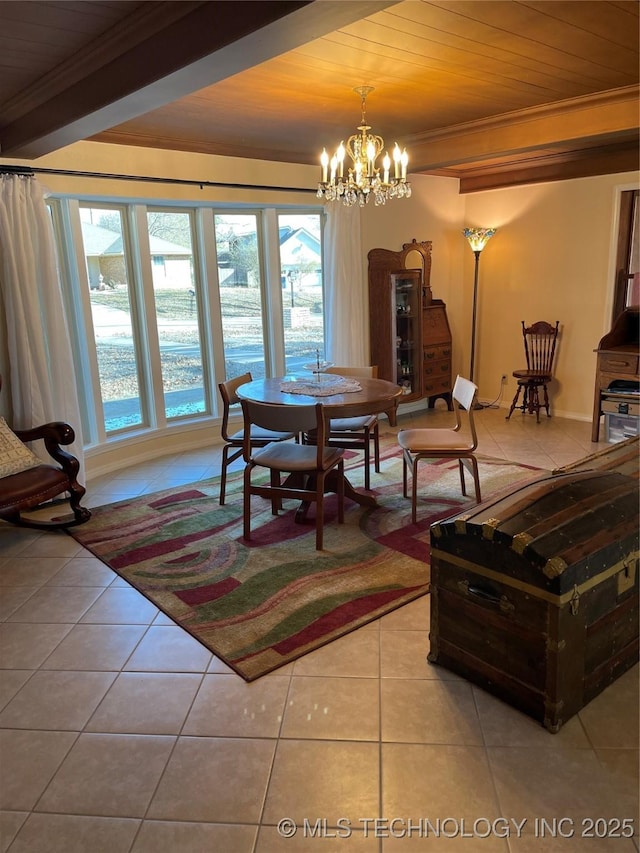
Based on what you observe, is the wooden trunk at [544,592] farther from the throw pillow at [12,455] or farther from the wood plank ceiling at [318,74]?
the throw pillow at [12,455]

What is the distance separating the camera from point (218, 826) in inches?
65.5

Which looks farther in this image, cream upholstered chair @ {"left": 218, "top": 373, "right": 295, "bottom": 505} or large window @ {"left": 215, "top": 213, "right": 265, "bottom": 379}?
large window @ {"left": 215, "top": 213, "right": 265, "bottom": 379}

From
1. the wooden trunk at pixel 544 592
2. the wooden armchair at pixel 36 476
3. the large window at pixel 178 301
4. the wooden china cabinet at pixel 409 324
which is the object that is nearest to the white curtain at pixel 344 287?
the wooden china cabinet at pixel 409 324

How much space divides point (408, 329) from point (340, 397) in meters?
2.80

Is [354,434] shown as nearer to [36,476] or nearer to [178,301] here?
[36,476]

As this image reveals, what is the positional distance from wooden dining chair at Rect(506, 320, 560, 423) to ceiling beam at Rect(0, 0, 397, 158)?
4.44 m

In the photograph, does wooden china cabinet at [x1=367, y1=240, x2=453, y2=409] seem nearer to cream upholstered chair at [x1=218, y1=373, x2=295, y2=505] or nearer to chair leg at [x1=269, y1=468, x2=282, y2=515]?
cream upholstered chair at [x1=218, y1=373, x2=295, y2=505]

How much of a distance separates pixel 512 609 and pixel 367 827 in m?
0.77

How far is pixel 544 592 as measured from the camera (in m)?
1.86

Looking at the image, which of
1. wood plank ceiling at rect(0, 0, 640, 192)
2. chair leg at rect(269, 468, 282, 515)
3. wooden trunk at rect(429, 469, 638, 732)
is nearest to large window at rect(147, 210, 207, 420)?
wood plank ceiling at rect(0, 0, 640, 192)

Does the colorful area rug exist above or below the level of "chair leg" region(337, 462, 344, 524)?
below

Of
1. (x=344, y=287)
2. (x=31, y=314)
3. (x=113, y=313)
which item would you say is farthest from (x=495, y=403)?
(x=31, y=314)

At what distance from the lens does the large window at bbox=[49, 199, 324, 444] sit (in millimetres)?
4668

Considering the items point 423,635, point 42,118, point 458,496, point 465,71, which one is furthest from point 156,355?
point 423,635
